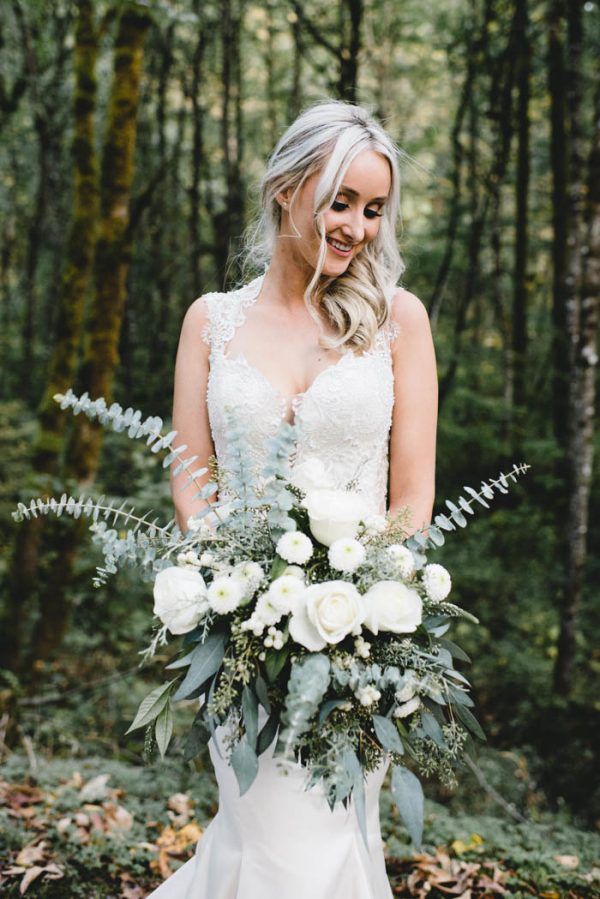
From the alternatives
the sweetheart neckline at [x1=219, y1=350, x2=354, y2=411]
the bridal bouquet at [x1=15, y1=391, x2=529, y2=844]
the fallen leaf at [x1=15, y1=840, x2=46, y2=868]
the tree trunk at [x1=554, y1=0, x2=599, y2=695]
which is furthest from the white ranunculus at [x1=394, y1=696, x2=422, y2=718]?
the tree trunk at [x1=554, y1=0, x2=599, y2=695]

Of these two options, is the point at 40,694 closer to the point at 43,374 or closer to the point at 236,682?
the point at 236,682

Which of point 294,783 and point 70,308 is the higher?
point 70,308

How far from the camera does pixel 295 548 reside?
175 cm

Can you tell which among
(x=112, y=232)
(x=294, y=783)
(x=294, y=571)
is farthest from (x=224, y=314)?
(x=112, y=232)

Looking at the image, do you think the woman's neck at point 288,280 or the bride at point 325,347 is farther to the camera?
the woman's neck at point 288,280

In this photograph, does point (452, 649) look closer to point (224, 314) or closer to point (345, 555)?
point (345, 555)

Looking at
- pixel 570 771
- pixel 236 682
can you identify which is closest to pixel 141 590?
pixel 570 771

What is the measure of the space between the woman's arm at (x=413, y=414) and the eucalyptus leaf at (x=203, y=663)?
102cm

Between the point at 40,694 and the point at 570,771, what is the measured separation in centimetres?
438

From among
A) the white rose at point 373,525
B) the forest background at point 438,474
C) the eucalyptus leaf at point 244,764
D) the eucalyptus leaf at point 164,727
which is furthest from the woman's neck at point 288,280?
the eucalyptus leaf at point 244,764

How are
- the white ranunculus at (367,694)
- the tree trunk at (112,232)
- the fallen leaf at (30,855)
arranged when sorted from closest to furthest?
the white ranunculus at (367,694)
the fallen leaf at (30,855)
the tree trunk at (112,232)

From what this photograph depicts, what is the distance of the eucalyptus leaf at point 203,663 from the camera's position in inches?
70.2

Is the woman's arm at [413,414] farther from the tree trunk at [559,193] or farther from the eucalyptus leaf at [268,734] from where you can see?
the tree trunk at [559,193]

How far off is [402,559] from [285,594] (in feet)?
1.01
